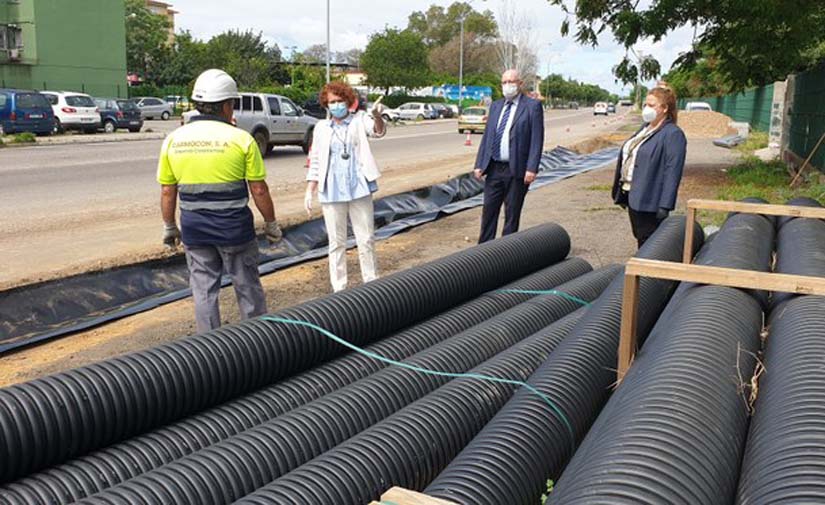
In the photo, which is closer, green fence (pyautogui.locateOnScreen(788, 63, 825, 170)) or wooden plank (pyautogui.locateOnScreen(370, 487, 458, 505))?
wooden plank (pyautogui.locateOnScreen(370, 487, 458, 505))

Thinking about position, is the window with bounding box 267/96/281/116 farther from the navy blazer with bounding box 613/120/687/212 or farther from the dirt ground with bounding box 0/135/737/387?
the navy blazer with bounding box 613/120/687/212

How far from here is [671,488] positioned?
188cm

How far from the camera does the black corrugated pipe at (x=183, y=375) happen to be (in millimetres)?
2777

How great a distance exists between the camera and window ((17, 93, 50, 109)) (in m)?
25.8

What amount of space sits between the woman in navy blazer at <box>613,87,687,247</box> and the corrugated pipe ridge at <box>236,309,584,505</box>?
2.39m

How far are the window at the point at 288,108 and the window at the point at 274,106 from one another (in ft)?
0.64

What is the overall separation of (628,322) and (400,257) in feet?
16.1

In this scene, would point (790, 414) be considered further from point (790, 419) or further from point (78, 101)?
point (78, 101)

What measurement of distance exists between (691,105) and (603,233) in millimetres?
36858

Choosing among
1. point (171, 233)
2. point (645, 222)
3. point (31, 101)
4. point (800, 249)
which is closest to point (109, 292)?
point (171, 233)

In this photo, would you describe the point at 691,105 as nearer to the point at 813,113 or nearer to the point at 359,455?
the point at 813,113

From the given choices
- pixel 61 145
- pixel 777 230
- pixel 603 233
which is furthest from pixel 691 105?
pixel 777 230

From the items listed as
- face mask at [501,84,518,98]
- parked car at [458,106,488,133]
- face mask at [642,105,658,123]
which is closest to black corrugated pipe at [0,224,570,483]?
face mask at [642,105,658,123]

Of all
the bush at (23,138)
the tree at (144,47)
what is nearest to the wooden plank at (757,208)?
the bush at (23,138)
